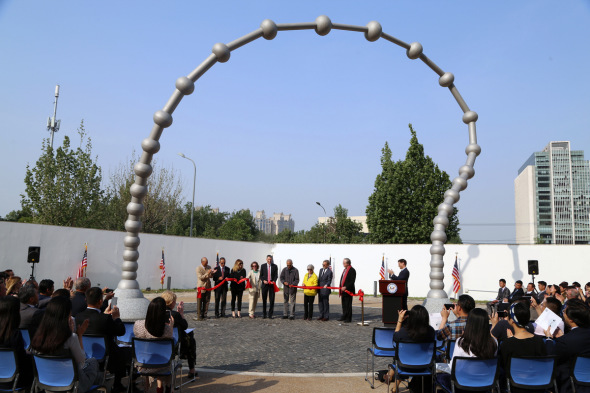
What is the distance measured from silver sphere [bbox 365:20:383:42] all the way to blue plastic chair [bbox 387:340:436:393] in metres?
7.63

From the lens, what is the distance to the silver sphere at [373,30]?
10742mm

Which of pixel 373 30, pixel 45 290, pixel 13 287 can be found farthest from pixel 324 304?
pixel 13 287

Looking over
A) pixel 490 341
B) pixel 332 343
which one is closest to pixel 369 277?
pixel 332 343

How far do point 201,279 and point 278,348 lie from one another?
15.6 ft

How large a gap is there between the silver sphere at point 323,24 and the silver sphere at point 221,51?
7.12ft

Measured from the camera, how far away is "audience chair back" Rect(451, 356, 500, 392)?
194 inches

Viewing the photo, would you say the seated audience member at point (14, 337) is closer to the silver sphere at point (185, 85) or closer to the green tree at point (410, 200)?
the silver sphere at point (185, 85)

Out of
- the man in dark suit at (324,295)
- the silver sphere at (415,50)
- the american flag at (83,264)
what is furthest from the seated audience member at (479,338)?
the american flag at (83,264)

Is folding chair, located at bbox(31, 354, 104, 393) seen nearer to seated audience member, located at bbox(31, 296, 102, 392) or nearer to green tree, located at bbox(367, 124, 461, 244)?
seated audience member, located at bbox(31, 296, 102, 392)

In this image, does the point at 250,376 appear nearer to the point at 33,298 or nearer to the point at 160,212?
the point at 33,298

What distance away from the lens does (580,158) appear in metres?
151

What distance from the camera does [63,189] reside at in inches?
1150

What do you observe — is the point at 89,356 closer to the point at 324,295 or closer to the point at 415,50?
the point at 324,295

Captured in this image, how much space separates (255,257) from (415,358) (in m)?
25.9
